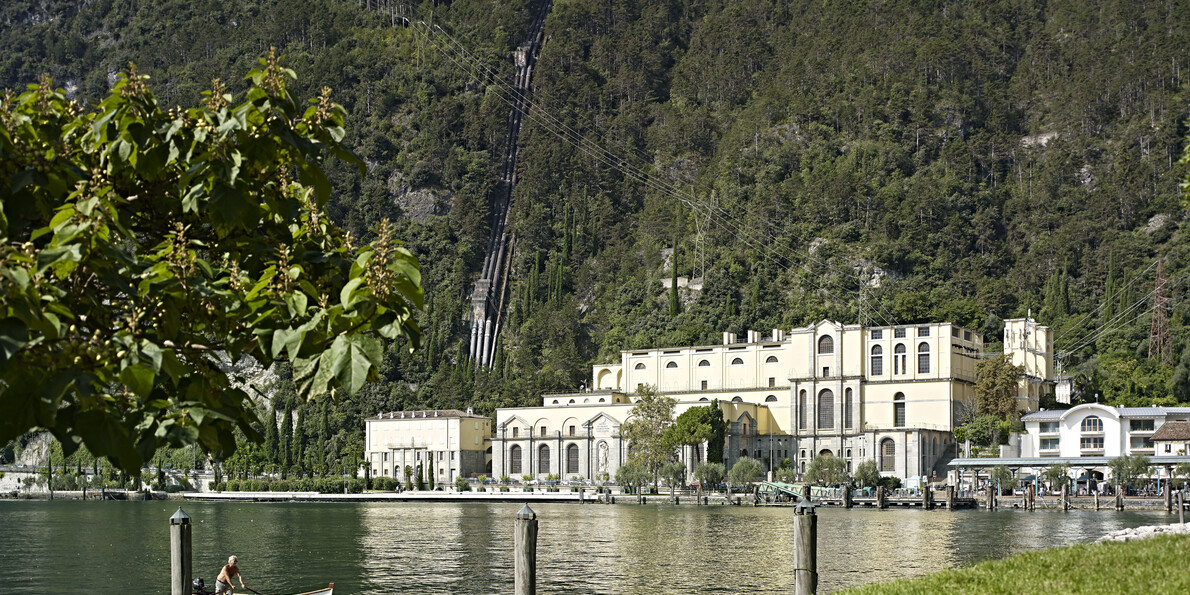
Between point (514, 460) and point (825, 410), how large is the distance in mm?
33622

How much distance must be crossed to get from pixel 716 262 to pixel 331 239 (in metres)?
178

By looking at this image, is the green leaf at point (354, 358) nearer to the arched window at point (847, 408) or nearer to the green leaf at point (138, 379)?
the green leaf at point (138, 379)

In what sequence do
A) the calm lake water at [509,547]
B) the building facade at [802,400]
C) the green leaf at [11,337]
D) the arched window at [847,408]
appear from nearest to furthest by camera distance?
1. the green leaf at [11,337]
2. the calm lake water at [509,547]
3. the building facade at [802,400]
4. the arched window at [847,408]

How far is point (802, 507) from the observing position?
81.7 feet

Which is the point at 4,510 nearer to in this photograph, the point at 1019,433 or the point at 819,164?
the point at 1019,433

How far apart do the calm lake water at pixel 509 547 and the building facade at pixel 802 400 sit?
34.6 metres

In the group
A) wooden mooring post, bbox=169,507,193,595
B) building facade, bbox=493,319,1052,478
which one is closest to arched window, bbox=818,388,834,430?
building facade, bbox=493,319,1052,478

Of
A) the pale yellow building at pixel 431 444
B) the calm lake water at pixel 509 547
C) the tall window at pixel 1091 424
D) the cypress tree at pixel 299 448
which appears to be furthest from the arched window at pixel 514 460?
the tall window at pixel 1091 424

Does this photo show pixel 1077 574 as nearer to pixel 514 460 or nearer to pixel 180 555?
pixel 180 555

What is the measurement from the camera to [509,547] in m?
57.4

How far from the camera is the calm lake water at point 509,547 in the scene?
142 feet

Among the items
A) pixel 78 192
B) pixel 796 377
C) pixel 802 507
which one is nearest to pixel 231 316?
pixel 78 192

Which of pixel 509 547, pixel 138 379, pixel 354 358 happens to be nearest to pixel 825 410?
pixel 509 547

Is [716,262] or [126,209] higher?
[716,262]
